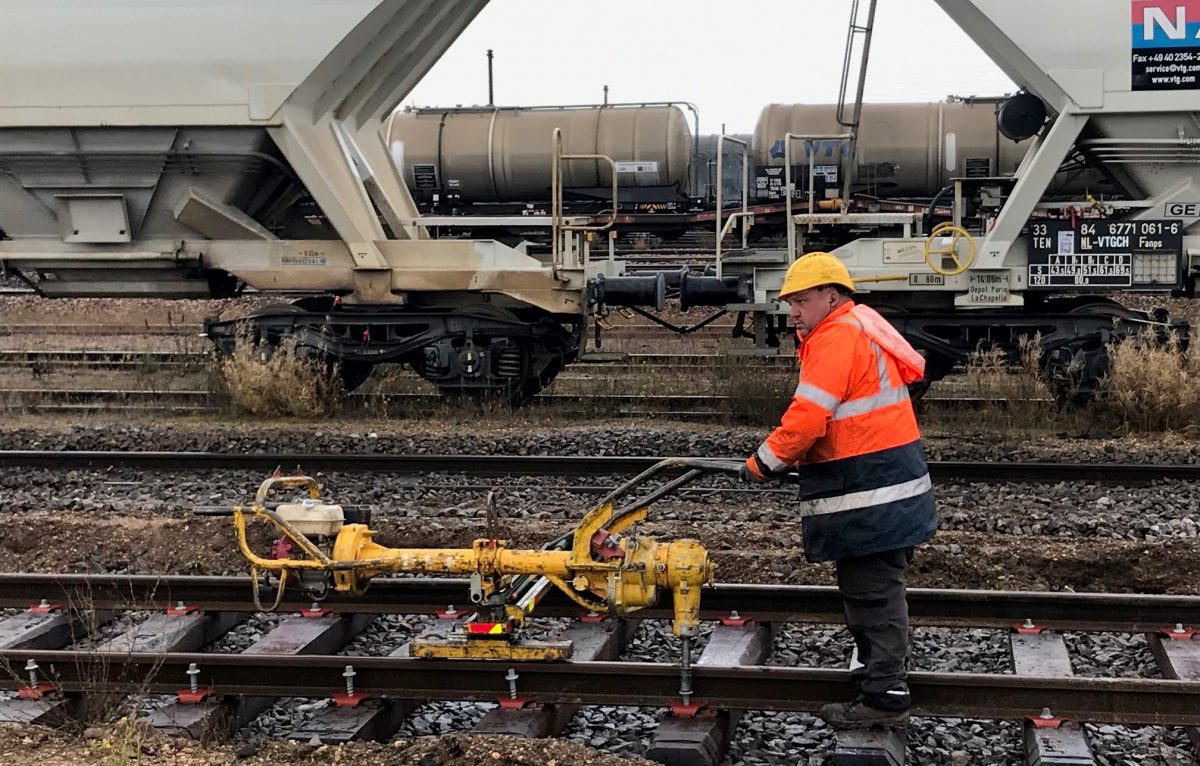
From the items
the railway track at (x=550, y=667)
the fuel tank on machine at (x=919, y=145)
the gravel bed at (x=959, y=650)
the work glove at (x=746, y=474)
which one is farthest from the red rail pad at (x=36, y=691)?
the fuel tank on machine at (x=919, y=145)

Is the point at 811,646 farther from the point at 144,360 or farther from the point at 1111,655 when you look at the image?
the point at 144,360

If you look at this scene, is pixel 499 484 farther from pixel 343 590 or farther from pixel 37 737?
pixel 37 737

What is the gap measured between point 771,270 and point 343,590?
698 centimetres

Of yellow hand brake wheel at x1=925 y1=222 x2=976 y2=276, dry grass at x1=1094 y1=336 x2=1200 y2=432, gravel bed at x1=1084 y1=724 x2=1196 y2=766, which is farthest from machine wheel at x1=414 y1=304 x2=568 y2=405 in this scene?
gravel bed at x1=1084 y1=724 x2=1196 y2=766

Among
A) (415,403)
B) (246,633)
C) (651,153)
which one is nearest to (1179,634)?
(246,633)

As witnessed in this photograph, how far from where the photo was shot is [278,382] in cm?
1091

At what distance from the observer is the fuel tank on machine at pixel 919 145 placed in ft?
57.4

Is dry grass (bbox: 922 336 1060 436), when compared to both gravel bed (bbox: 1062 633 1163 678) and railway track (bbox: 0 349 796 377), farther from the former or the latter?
gravel bed (bbox: 1062 633 1163 678)

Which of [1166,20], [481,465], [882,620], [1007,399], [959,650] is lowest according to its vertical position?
[959,650]

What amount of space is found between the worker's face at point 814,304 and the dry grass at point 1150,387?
6.41m

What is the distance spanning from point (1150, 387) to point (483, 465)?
207 inches

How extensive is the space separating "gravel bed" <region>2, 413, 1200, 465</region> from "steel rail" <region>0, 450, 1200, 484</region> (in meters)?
0.43

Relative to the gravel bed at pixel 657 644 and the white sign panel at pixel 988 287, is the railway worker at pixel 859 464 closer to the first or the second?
the gravel bed at pixel 657 644

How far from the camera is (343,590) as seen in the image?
4.69m
